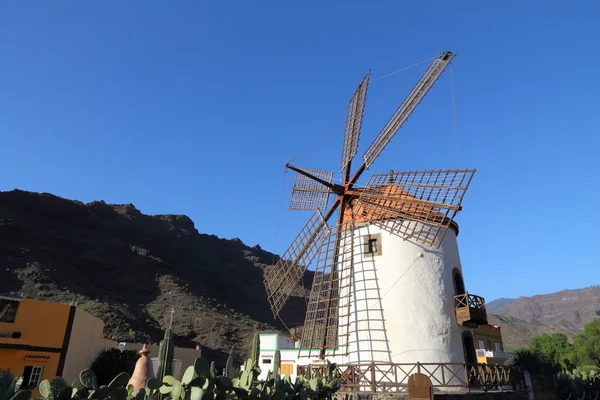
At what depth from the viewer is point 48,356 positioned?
17.4 meters

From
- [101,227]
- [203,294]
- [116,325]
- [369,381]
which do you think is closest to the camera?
[369,381]

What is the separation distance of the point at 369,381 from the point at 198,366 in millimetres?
9190

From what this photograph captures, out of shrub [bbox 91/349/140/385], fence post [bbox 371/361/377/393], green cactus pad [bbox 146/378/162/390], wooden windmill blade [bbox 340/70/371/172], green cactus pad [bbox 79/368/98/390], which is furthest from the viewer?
shrub [bbox 91/349/140/385]

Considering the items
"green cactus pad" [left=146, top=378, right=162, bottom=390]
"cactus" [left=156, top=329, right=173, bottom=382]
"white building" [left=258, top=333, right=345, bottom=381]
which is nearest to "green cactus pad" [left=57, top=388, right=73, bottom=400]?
"green cactus pad" [left=146, top=378, right=162, bottom=390]

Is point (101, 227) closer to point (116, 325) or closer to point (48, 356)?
point (116, 325)

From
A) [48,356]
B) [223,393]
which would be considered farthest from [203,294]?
[223,393]

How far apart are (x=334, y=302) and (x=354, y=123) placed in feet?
27.6

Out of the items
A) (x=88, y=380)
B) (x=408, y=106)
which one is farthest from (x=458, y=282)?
(x=88, y=380)

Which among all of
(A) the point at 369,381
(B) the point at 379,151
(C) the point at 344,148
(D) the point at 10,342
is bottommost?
(A) the point at 369,381

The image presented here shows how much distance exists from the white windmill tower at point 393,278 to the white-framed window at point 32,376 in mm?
11469

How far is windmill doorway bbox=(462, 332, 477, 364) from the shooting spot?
1504 centimetres

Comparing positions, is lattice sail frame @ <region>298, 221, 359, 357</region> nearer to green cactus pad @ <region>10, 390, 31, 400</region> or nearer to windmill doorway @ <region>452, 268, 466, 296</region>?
windmill doorway @ <region>452, 268, 466, 296</region>

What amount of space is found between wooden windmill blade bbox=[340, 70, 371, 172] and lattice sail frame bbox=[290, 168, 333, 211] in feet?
3.83

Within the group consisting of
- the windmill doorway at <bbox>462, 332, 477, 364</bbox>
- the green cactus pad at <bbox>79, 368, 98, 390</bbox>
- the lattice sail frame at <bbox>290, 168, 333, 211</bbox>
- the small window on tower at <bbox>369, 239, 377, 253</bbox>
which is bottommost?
the green cactus pad at <bbox>79, 368, 98, 390</bbox>
